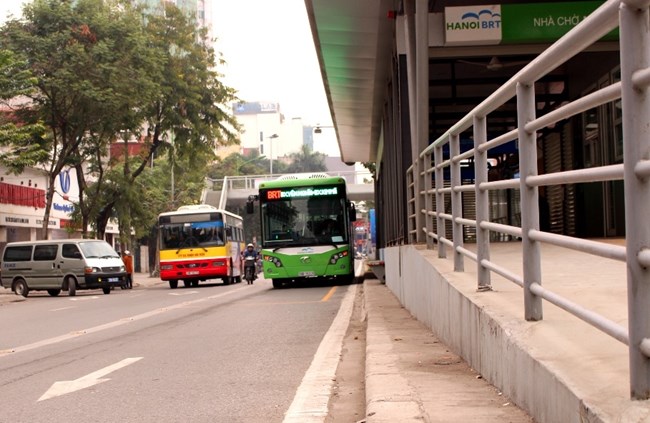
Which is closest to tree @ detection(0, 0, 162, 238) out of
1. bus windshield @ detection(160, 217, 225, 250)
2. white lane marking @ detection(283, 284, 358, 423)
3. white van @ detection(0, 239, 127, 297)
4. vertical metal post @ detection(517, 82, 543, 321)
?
white van @ detection(0, 239, 127, 297)

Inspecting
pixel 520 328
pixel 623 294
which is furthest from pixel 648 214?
pixel 623 294

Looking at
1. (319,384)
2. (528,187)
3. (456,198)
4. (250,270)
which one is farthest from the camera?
(250,270)

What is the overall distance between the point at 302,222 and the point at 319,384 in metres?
20.4

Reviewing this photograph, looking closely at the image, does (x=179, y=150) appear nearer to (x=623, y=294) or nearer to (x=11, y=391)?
(x=11, y=391)

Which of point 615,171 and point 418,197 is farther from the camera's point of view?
point 418,197

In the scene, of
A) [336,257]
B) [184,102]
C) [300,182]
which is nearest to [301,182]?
[300,182]

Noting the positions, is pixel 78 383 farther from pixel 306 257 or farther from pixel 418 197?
pixel 306 257

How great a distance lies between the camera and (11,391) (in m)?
8.15

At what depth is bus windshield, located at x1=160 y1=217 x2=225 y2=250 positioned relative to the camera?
118 ft

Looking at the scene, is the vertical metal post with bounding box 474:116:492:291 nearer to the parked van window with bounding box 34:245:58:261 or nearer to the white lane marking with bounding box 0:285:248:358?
the white lane marking with bounding box 0:285:248:358

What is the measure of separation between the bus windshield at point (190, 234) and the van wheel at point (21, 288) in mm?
5417

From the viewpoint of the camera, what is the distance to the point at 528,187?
5.01 m

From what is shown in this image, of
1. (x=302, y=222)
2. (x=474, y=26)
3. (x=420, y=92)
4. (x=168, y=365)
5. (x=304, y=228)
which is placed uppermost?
(x=474, y=26)

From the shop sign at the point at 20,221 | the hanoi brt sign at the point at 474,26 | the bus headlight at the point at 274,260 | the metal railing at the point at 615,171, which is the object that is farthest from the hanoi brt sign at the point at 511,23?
the shop sign at the point at 20,221
